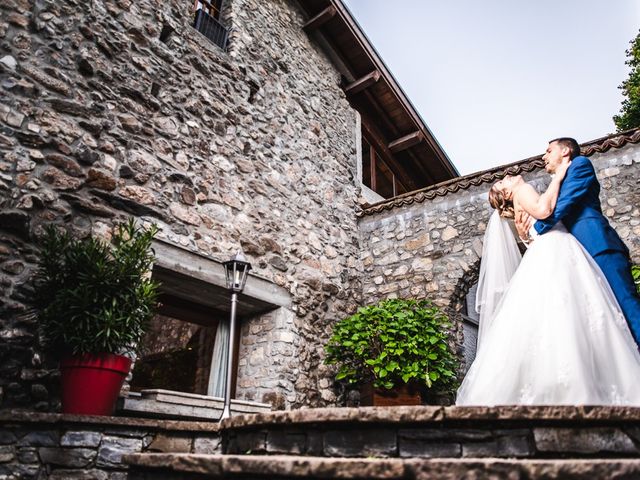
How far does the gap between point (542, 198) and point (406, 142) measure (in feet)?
21.9

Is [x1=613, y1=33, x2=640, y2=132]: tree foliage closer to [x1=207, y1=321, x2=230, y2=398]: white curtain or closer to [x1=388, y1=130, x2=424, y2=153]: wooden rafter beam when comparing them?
[x1=388, y1=130, x2=424, y2=153]: wooden rafter beam

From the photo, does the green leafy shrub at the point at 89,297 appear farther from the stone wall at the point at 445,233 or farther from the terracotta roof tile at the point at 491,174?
the terracotta roof tile at the point at 491,174

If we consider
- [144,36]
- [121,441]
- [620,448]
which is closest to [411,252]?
[144,36]

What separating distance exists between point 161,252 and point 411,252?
3418mm

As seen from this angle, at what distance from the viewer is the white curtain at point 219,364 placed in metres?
4.80

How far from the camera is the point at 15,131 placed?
11.2 feet

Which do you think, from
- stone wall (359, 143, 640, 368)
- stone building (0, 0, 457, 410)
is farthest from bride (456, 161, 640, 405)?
stone wall (359, 143, 640, 368)

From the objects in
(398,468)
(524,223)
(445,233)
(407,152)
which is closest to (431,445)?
(398,468)

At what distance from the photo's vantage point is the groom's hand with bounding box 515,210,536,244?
275cm

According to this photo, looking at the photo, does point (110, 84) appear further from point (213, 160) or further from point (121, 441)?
point (121, 441)

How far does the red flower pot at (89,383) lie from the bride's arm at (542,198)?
2.60 meters

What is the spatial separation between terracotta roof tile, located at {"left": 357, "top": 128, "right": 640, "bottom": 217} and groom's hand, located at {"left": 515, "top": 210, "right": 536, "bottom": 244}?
3.31m

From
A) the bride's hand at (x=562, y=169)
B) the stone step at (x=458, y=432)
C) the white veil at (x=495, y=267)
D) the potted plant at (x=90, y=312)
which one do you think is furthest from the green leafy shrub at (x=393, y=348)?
the stone step at (x=458, y=432)

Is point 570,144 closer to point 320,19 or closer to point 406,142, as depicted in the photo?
point 320,19
